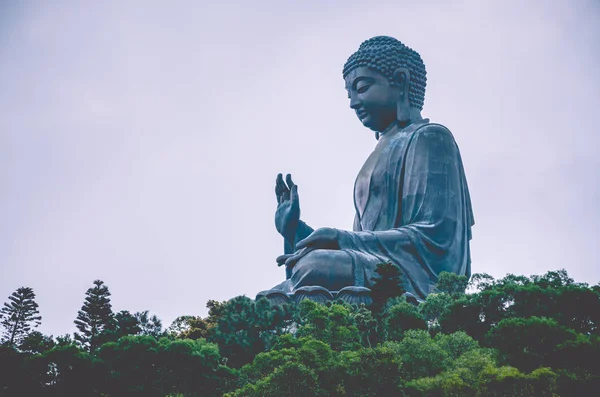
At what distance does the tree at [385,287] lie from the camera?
11.2 m

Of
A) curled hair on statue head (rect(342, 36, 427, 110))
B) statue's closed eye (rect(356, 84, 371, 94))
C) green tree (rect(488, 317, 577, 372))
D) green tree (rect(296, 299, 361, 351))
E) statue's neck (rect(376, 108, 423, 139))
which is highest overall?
curled hair on statue head (rect(342, 36, 427, 110))

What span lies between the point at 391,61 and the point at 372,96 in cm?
65

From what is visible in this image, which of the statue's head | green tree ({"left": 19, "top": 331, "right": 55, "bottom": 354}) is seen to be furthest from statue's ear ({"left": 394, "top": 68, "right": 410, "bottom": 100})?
green tree ({"left": 19, "top": 331, "right": 55, "bottom": 354})

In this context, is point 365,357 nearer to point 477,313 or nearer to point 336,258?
point 477,313

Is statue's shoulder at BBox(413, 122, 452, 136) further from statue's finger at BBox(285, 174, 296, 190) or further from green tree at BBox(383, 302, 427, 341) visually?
green tree at BBox(383, 302, 427, 341)

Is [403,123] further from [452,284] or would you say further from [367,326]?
[367,326]

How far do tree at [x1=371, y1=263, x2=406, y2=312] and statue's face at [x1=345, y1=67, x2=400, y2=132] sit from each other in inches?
167

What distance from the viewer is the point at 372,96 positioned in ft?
49.3

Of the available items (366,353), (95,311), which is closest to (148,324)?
(95,311)

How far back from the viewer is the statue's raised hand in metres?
13.3

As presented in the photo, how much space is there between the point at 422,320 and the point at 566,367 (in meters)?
2.33

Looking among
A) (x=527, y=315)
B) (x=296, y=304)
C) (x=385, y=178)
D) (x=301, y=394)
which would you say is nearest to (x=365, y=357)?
(x=301, y=394)

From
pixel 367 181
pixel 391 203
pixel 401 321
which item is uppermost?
pixel 367 181

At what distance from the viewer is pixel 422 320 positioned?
10117mm
